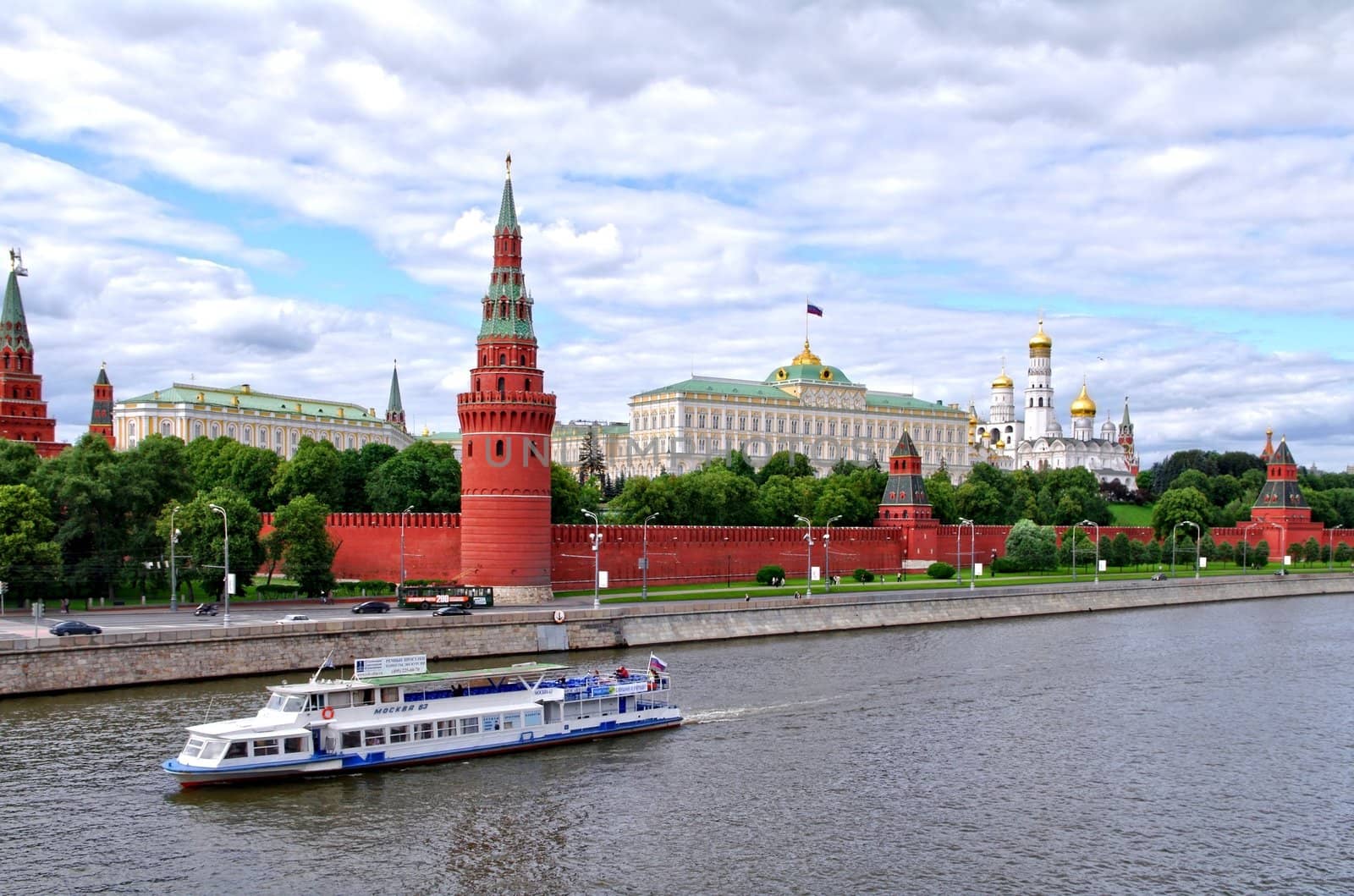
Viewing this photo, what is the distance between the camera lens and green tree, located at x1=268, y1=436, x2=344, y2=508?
8275 cm

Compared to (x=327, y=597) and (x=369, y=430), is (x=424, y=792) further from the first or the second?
(x=369, y=430)

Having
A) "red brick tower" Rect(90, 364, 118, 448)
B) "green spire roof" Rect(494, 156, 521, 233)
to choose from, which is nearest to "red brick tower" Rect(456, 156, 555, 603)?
"green spire roof" Rect(494, 156, 521, 233)

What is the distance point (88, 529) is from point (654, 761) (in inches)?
1353

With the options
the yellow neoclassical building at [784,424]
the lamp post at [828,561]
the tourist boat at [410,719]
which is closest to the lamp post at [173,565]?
A: the tourist boat at [410,719]

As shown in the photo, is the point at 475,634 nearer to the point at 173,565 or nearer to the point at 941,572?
the point at 173,565

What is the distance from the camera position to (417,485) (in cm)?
8238

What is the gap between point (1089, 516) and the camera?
445 ft

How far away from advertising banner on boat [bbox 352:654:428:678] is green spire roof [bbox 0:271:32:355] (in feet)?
205

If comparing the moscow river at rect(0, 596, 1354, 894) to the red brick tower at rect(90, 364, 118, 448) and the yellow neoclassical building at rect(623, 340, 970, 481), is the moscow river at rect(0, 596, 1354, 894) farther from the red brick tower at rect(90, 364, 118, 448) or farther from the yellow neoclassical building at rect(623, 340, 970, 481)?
the yellow neoclassical building at rect(623, 340, 970, 481)

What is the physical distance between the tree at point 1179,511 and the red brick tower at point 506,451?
230 ft

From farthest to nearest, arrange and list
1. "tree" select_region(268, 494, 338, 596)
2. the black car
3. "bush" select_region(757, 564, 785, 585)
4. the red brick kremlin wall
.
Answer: "bush" select_region(757, 564, 785, 585) < the red brick kremlin wall < "tree" select_region(268, 494, 338, 596) < the black car

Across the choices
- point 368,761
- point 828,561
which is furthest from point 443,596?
point 828,561

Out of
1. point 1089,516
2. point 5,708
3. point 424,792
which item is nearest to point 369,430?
point 1089,516

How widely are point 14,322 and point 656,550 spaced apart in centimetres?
4739
